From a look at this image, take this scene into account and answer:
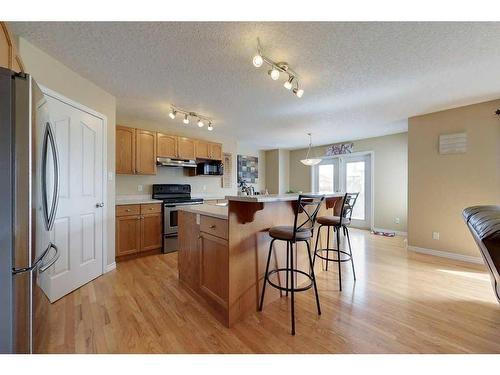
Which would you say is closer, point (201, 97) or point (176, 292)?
point (176, 292)

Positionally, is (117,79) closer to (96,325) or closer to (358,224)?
(96,325)

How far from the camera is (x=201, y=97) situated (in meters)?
2.93

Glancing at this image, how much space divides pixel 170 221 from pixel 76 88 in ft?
7.18

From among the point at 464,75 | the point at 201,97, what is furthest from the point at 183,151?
the point at 464,75

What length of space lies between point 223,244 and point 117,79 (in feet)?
7.30

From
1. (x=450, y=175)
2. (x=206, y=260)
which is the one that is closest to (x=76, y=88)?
(x=206, y=260)

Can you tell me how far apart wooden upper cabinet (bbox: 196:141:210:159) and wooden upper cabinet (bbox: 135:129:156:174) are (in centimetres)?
92

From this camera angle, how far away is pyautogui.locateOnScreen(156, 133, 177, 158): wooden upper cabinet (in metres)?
3.90

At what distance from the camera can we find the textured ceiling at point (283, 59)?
1643 mm

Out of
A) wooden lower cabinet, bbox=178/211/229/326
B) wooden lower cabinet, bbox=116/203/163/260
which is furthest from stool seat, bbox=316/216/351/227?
wooden lower cabinet, bbox=116/203/163/260

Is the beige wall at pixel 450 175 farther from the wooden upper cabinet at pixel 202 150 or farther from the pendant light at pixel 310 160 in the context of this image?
the wooden upper cabinet at pixel 202 150

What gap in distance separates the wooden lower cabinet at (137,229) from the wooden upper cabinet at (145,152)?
0.68 m

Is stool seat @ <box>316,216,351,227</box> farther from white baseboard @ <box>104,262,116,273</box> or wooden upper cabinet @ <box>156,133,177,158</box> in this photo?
wooden upper cabinet @ <box>156,133,177,158</box>

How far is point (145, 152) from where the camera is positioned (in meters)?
3.72
